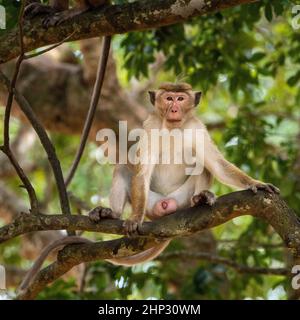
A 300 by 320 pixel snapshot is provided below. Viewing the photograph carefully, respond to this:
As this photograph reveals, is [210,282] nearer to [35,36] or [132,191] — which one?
[132,191]

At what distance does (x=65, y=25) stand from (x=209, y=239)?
4.30 metres

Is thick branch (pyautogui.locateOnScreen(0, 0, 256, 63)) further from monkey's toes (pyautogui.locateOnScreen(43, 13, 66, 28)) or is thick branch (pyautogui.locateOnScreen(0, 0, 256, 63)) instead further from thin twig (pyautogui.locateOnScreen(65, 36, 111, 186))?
Result: thin twig (pyautogui.locateOnScreen(65, 36, 111, 186))

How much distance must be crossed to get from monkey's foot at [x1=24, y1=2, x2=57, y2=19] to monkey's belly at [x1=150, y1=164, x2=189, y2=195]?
1.39 meters

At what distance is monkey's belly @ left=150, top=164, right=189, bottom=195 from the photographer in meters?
6.00

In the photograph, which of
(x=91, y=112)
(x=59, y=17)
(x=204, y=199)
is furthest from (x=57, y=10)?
(x=204, y=199)

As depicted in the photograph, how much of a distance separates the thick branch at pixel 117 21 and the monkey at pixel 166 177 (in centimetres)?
86

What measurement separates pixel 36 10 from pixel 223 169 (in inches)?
69.8

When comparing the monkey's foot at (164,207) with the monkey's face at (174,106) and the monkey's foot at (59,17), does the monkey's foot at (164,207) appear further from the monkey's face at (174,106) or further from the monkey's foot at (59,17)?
the monkey's foot at (59,17)

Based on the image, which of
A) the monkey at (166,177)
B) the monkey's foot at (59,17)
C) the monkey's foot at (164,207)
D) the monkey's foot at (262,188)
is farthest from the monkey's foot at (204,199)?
the monkey's foot at (59,17)

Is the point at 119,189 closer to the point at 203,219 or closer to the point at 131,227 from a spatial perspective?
the point at 131,227

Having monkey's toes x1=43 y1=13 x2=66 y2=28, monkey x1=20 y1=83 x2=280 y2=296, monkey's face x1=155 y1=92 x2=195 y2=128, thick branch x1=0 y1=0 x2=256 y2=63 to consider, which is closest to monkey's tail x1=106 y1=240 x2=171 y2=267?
monkey x1=20 y1=83 x2=280 y2=296

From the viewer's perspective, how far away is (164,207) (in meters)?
5.71

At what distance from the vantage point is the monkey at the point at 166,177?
557cm
